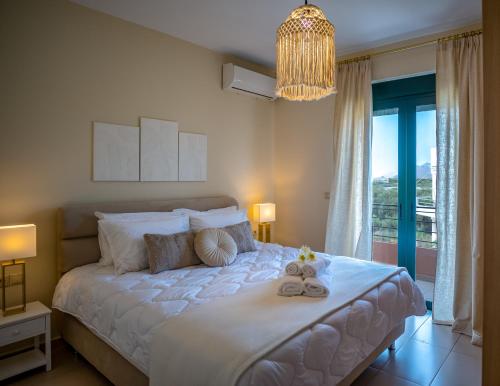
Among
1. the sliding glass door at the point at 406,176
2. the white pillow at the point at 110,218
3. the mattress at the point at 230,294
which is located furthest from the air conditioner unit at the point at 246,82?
the mattress at the point at 230,294

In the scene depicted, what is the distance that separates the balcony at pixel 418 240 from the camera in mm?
3609

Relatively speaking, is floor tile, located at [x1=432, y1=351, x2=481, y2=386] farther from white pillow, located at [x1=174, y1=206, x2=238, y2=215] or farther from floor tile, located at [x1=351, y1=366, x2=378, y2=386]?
white pillow, located at [x1=174, y1=206, x2=238, y2=215]

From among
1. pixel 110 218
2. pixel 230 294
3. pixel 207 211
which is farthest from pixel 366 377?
pixel 110 218

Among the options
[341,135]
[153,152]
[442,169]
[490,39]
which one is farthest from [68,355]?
[442,169]

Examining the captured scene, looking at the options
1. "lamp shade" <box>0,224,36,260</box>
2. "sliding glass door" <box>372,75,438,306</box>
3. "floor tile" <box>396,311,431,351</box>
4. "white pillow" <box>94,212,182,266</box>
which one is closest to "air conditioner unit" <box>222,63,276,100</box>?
"sliding glass door" <box>372,75,438,306</box>

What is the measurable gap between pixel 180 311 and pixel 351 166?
109 inches

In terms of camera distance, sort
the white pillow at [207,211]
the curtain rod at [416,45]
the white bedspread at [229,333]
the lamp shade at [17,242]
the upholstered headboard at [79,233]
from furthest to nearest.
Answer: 1. the white pillow at [207,211]
2. the curtain rod at [416,45]
3. the upholstered headboard at [79,233]
4. the lamp shade at [17,242]
5. the white bedspread at [229,333]

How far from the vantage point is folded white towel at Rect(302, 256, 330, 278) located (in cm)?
215

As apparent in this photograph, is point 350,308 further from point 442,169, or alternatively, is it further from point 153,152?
point 153,152

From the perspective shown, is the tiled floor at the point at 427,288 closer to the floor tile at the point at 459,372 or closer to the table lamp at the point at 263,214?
the floor tile at the point at 459,372

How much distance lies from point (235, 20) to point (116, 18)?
1.12 meters

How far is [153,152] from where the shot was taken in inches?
134

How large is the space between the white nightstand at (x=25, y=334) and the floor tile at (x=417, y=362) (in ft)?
8.22

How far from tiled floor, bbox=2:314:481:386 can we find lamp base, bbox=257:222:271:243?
2.05 m
